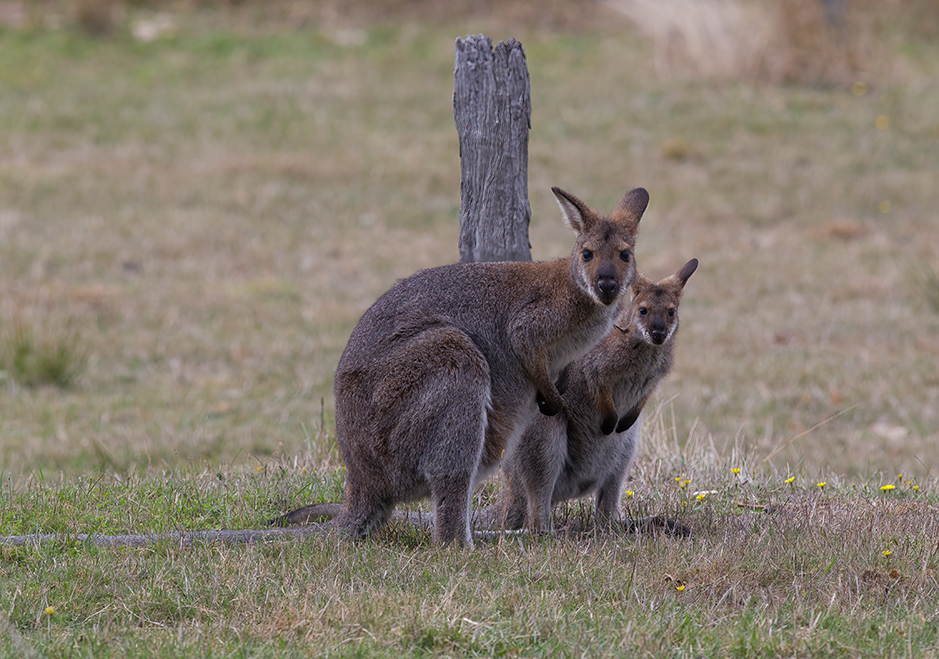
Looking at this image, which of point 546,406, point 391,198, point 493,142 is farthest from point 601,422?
point 391,198

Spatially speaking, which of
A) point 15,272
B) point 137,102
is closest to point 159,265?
point 15,272

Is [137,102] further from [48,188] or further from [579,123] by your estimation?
[579,123]

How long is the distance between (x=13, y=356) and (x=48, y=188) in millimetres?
5524

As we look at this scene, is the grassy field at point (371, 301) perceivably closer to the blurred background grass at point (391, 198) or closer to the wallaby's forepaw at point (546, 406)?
the blurred background grass at point (391, 198)

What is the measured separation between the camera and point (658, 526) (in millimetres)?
4902

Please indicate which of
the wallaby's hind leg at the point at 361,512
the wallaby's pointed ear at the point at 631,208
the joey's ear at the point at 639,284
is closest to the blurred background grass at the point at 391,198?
the wallaby's hind leg at the point at 361,512

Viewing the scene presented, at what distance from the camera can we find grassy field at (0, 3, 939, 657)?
3768 millimetres

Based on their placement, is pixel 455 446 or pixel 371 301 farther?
pixel 371 301

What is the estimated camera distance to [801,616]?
3689mm

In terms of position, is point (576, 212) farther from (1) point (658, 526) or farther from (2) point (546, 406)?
(1) point (658, 526)

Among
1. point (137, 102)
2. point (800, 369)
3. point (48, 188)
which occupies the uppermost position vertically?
point (137, 102)

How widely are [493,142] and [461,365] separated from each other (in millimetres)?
1707

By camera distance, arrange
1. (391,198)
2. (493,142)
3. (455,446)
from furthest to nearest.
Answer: (391,198) < (493,142) < (455,446)

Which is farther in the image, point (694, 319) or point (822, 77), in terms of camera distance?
point (822, 77)
